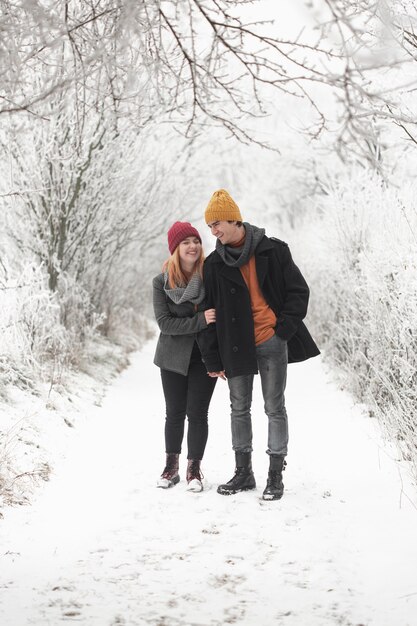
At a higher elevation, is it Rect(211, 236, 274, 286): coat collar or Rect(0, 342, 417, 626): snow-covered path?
Rect(211, 236, 274, 286): coat collar

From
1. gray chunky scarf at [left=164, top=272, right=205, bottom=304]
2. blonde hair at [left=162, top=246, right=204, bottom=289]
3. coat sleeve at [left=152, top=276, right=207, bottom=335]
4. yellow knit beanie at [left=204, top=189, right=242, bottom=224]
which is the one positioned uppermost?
yellow knit beanie at [left=204, top=189, right=242, bottom=224]

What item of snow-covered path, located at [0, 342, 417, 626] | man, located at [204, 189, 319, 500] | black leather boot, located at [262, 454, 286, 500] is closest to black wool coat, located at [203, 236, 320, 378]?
man, located at [204, 189, 319, 500]

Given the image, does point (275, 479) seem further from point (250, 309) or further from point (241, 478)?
point (250, 309)

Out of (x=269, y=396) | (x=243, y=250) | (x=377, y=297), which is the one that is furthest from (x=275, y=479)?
(x=377, y=297)

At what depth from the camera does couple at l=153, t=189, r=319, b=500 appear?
4.32 m

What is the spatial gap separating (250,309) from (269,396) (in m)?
0.59

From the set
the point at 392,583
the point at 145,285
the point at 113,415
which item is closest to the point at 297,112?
the point at 145,285

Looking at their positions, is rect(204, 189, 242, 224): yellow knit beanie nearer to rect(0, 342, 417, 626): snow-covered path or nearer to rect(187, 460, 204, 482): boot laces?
rect(187, 460, 204, 482): boot laces

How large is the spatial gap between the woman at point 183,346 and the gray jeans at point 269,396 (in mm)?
286

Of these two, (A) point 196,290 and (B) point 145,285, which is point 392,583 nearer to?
(A) point 196,290

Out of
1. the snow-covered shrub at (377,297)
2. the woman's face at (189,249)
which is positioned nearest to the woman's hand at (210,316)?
the woman's face at (189,249)

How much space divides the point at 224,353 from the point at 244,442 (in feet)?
2.19

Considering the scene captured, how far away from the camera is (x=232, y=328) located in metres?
4.31

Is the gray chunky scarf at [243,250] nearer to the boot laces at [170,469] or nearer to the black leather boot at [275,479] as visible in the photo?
the black leather boot at [275,479]
